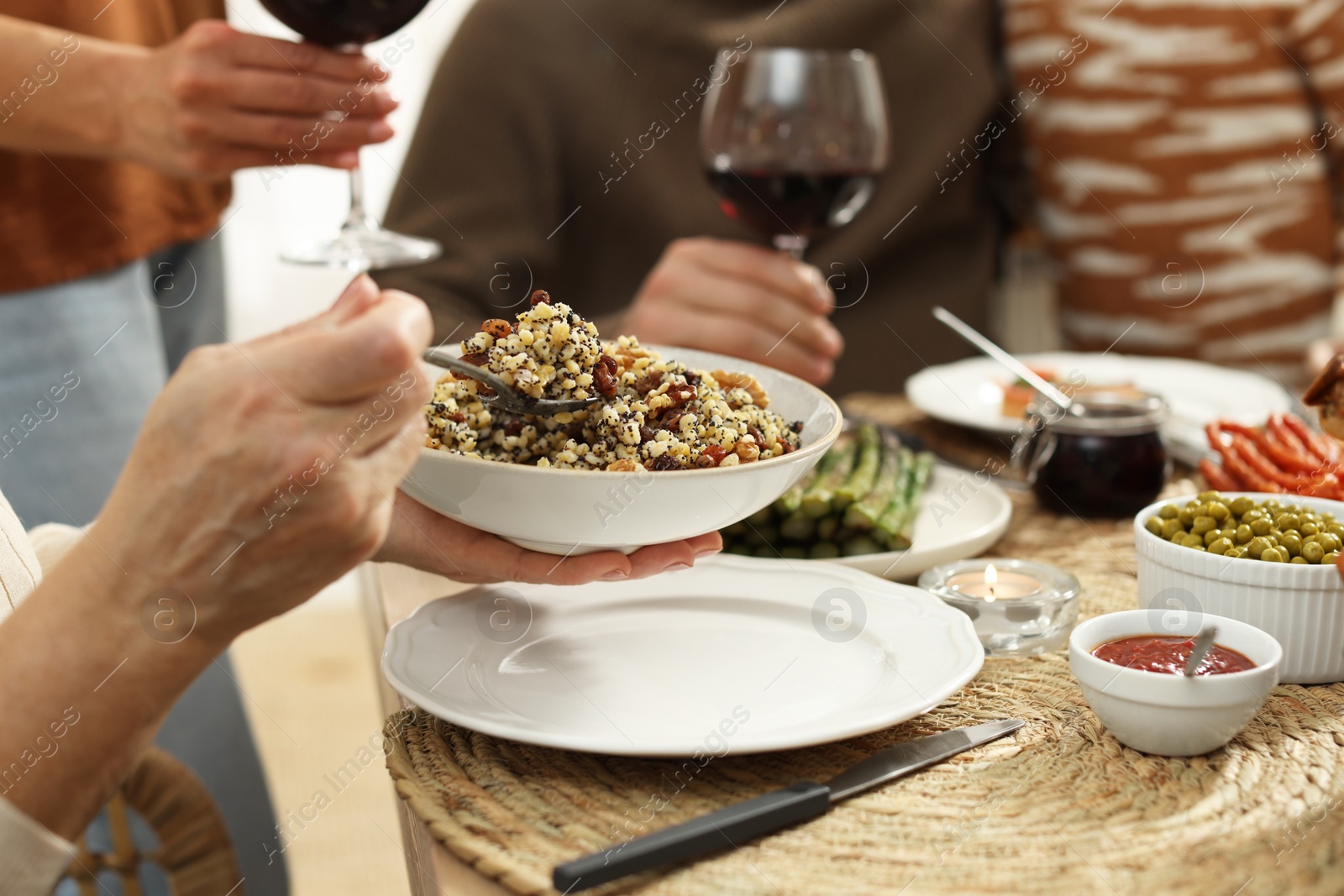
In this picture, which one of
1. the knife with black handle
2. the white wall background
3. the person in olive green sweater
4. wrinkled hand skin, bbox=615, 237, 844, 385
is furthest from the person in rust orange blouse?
the white wall background

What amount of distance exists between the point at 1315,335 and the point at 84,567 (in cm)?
207

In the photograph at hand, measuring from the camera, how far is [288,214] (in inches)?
119

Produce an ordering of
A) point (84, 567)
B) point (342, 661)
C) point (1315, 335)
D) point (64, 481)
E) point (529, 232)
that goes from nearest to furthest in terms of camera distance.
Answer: point (84, 567) < point (64, 481) < point (529, 232) < point (1315, 335) < point (342, 661)

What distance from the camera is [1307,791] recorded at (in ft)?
2.20

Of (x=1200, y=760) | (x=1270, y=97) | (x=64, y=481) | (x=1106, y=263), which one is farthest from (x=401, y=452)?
(x=1270, y=97)

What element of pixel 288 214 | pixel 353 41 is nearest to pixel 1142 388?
pixel 353 41

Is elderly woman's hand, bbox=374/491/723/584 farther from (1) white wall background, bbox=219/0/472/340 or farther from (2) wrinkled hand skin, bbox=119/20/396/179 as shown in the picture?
(1) white wall background, bbox=219/0/472/340

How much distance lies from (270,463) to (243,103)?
0.63 m

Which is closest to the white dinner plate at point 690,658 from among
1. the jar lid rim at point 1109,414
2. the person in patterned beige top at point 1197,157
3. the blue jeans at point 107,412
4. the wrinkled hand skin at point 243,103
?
the jar lid rim at point 1109,414

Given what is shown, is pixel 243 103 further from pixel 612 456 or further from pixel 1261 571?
pixel 1261 571

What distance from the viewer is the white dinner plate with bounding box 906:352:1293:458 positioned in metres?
1.37

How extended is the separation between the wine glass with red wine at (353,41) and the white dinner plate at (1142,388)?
2.28ft

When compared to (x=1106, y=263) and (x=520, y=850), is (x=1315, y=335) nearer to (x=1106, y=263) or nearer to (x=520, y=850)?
(x=1106, y=263)

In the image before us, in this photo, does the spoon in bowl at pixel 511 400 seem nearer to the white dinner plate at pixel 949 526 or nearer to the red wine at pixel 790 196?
the white dinner plate at pixel 949 526
